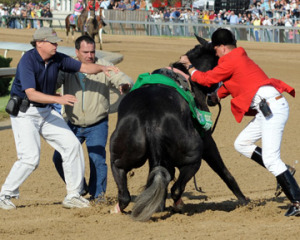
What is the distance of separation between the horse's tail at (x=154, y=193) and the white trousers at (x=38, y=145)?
1.11 metres

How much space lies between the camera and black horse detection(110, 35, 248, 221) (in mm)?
5516

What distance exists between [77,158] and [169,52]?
64.7ft

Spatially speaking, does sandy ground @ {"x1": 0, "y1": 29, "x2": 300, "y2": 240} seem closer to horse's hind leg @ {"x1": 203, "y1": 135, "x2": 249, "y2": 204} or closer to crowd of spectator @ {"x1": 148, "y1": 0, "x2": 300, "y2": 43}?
horse's hind leg @ {"x1": 203, "y1": 135, "x2": 249, "y2": 204}

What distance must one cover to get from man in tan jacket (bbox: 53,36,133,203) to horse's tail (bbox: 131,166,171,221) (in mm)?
1284

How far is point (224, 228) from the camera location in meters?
5.39

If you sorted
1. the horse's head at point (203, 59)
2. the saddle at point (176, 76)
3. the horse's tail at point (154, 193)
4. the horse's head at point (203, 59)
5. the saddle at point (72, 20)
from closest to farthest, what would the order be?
the horse's tail at point (154, 193), the saddle at point (176, 76), the horse's head at point (203, 59), the horse's head at point (203, 59), the saddle at point (72, 20)

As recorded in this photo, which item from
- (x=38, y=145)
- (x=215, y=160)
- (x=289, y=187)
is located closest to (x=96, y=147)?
(x=38, y=145)

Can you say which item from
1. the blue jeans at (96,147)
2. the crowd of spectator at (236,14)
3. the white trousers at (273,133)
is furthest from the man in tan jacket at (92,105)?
the crowd of spectator at (236,14)

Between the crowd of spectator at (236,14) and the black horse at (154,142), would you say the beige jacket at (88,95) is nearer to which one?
the black horse at (154,142)

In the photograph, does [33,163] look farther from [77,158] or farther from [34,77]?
[34,77]

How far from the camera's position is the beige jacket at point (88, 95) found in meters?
6.76

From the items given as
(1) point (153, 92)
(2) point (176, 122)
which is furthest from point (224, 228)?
(1) point (153, 92)

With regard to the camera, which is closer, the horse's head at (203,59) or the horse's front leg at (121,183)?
the horse's front leg at (121,183)

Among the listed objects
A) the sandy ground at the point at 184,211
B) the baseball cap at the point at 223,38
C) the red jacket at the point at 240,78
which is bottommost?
the sandy ground at the point at 184,211
